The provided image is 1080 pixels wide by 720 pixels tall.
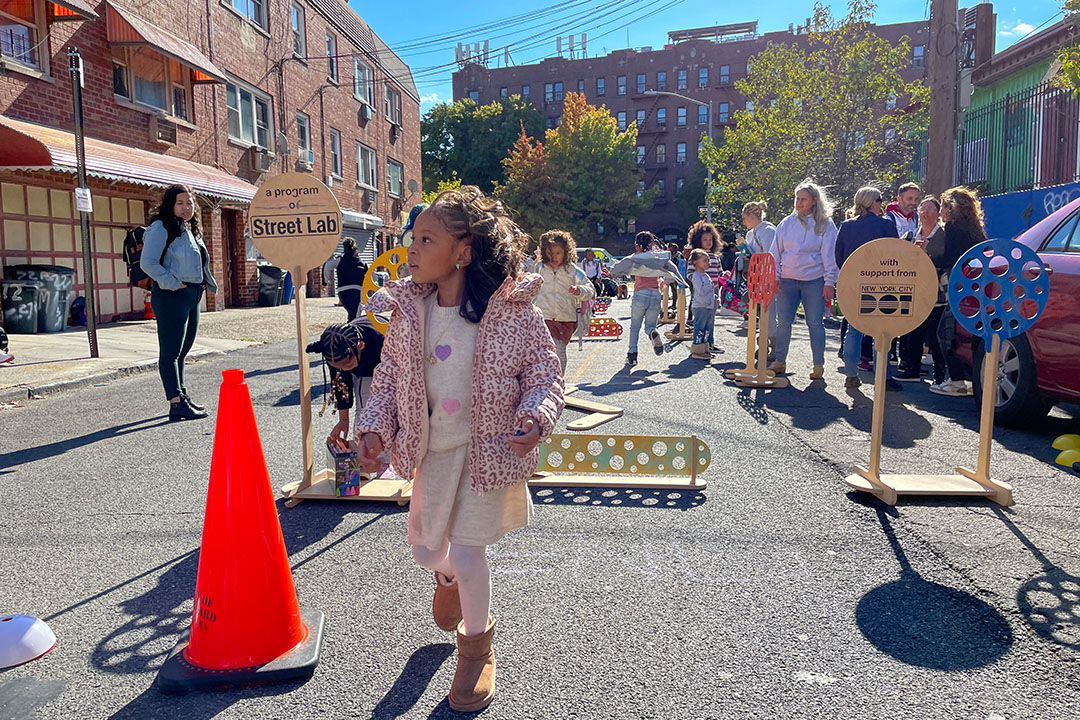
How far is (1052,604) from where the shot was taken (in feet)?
10.1

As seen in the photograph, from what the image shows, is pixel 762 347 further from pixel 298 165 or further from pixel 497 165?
pixel 497 165

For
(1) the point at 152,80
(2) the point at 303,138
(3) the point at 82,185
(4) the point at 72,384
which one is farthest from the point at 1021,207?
(2) the point at 303,138

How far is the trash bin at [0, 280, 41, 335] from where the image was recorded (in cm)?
1248

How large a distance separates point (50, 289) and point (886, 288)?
42.6ft

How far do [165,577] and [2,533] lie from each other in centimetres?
123

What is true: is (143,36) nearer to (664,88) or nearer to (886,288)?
(886,288)

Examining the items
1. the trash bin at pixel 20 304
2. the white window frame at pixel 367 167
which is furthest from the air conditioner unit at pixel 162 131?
the white window frame at pixel 367 167

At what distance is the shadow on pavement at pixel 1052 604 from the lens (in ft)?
9.37

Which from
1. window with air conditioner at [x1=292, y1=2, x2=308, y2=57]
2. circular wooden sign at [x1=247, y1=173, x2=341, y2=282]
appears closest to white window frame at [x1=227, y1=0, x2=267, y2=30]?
window with air conditioner at [x1=292, y1=2, x2=308, y2=57]

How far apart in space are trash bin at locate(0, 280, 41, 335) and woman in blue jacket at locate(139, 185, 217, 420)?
7.54 m

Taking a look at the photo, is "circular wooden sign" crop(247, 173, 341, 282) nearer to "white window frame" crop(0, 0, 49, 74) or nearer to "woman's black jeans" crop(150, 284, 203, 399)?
"woman's black jeans" crop(150, 284, 203, 399)

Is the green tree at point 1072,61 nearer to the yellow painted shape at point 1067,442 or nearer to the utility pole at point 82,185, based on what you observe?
the yellow painted shape at point 1067,442

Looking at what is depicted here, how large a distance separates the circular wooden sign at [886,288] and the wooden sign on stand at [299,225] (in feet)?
9.55

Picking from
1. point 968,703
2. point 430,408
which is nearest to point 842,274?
point 968,703
